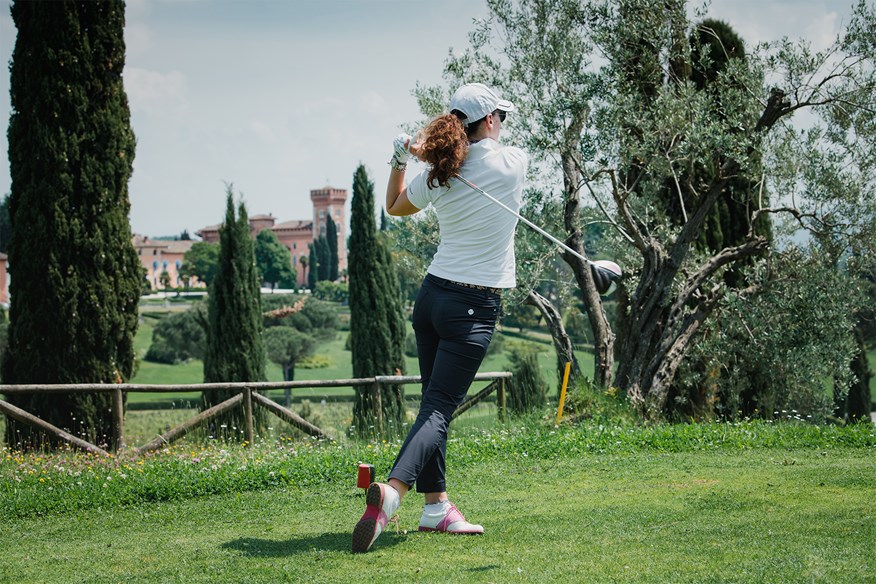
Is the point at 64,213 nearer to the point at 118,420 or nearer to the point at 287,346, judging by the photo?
the point at 118,420

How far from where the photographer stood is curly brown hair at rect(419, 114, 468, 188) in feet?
12.1

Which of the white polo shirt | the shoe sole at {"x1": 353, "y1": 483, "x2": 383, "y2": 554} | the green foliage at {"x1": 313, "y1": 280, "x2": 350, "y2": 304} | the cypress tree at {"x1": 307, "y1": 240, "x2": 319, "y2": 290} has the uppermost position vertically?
the cypress tree at {"x1": 307, "y1": 240, "x2": 319, "y2": 290}

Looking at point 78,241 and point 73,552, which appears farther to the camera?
point 78,241

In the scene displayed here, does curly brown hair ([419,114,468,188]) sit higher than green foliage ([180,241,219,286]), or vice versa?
green foliage ([180,241,219,286])

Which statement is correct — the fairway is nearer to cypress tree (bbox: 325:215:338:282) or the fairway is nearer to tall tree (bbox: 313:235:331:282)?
tall tree (bbox: 313:235:331:282)

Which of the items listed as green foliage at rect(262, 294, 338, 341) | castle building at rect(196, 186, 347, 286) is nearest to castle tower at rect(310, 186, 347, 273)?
castle building at rect(196, 186, 347, 286)

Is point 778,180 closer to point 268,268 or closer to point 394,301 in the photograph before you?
point 394,301

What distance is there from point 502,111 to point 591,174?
6.27m

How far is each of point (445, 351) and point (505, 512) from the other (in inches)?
39.0

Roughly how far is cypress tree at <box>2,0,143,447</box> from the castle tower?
431ft

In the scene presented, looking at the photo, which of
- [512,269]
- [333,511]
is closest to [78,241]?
[333,511]

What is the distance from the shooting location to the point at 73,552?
3885mm

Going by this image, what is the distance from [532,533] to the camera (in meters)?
3.69

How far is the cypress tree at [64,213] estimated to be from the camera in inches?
474
